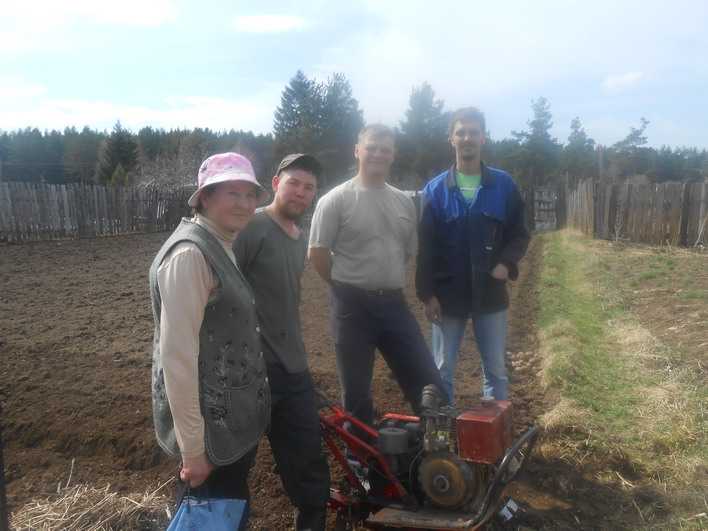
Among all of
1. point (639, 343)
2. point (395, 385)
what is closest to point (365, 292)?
point (395, 385)

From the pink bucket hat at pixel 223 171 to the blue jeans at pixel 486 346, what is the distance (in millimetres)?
1907

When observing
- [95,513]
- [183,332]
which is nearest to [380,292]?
[183,332]

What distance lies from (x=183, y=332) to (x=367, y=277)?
1.56 meters

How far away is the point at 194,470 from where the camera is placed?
235 cm

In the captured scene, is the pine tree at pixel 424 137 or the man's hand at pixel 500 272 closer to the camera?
the man's hand at pixel 500 272

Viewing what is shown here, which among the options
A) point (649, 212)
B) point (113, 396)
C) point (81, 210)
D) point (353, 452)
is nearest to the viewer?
point (353, 452)

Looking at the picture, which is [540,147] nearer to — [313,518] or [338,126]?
[338,126]

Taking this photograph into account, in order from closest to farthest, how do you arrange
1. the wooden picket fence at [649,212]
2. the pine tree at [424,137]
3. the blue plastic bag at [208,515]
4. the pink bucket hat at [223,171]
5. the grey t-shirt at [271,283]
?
the blue plastic bag at [208,515] < the pink bucket hat at [223,171] < the grey t-shirt at [271,283] < the wooden picket fence at [649,212] < the pine tree at [424,137]

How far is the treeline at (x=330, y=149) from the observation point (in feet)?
141

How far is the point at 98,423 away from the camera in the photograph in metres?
4.62

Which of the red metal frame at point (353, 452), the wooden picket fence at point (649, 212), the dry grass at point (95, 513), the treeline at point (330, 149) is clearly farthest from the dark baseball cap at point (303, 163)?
the treeline at point (330, 149)

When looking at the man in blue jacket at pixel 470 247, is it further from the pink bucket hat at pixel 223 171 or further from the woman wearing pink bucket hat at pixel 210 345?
the pink bucket hat at pixel 223 171

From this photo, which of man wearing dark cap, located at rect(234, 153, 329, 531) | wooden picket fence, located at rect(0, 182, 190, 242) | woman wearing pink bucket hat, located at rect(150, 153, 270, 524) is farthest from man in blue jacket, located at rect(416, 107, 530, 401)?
wooden picket fence, located at rect(0, 182, 190, 242)

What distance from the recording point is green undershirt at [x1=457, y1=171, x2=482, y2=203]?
3.95 meters
